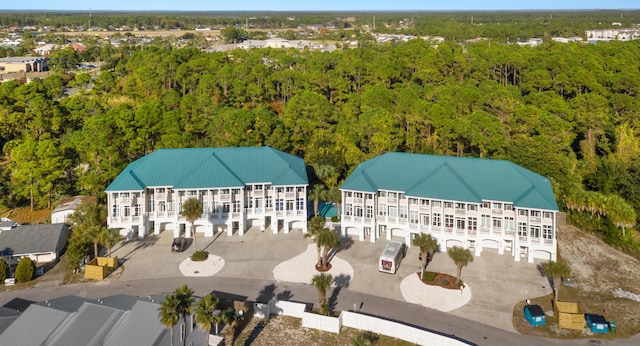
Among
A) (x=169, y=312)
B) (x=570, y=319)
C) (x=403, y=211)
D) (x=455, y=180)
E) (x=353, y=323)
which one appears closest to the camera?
(x=169, y=312)

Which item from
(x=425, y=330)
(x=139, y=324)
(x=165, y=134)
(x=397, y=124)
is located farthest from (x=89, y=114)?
(x=425, y=330)

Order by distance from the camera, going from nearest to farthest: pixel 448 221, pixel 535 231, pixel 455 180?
pixel 535 231, pixel 448 221, pixel 455 180

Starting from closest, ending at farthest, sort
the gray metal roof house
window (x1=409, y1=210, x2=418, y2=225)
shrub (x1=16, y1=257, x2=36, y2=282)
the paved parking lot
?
the paved parking lot → shrub (x1=16, y1=257, x2=36, y2=282) → the gray metal roof house → window (x1=409, y1=210, x2=418, y2=225)

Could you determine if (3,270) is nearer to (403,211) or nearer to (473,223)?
(403,211)

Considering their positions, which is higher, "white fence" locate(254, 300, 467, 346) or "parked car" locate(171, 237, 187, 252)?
"parked car" locate(171, 237, 187, 252)

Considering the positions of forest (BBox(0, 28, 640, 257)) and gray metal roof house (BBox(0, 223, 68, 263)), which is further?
forest (BBox(0, 28, 640, 257))

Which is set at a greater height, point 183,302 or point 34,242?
point 183,302

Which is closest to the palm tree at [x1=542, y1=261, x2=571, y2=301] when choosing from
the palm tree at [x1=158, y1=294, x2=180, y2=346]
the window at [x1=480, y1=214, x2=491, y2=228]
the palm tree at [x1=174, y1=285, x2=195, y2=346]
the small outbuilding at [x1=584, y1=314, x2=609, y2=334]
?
the small outbuilding at [x1=584, y1=314, x2=609, y2=334]

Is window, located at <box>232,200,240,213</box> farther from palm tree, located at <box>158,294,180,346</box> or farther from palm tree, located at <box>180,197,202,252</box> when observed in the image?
palm tree, located at <box>158,294,180,346</box>

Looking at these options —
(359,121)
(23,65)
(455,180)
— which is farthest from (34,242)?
(23,65)
